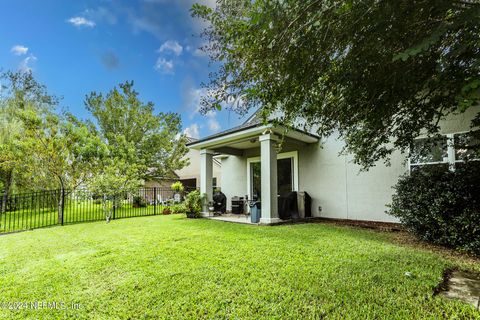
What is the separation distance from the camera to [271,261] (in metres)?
3.94

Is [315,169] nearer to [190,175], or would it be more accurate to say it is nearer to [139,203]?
[139,203]

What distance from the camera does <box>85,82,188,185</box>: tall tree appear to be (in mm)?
17750

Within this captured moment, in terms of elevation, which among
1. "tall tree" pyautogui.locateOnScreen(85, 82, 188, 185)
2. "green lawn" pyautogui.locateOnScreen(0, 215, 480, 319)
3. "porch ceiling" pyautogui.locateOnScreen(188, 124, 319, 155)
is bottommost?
"green lawn" pyautogui.locateOnScreen(0, 215, 480, 319)

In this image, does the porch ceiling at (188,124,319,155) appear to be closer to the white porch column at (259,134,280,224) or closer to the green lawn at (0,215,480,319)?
the white porch column at (259,134,280,224)

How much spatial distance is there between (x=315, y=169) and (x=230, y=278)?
7.03 meters

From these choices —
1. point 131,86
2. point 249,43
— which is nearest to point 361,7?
point 249,43

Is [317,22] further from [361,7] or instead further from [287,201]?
[287,201]

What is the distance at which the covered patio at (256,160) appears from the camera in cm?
782

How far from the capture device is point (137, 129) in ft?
59.9

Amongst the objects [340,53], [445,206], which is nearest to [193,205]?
[445,206]

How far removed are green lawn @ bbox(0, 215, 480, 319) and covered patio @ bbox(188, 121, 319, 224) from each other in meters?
2.50

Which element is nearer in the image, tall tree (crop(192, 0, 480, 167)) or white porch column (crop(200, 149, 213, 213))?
tall tree (crop(192, 0, 480, 167))

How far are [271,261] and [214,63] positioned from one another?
10.8ft

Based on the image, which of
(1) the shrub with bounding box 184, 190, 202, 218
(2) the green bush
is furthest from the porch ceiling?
(2) the green bush
